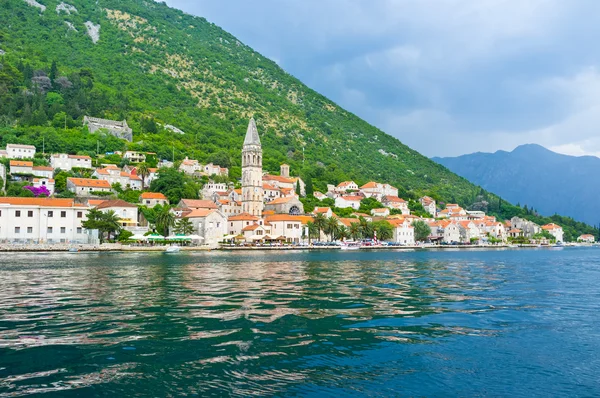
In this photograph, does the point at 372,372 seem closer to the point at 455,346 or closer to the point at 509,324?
the point at 455,346

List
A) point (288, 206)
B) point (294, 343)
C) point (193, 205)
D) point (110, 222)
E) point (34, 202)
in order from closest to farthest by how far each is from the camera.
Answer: point (294, 343)
point (34, 202)
point (110, 222)
point (193, 205)
point (288, 206)

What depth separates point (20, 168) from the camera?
3319 inches

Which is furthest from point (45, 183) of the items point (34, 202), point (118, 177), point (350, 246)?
point (350, 246)

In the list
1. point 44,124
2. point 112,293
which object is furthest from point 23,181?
point 112,293

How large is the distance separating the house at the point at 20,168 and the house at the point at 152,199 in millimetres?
19996

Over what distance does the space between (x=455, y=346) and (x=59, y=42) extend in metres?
203

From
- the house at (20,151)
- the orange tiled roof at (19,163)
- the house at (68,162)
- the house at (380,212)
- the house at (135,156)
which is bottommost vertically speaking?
the house at (380,212)

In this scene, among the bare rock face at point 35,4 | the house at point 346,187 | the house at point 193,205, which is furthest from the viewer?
the bare rock face at point 35,4

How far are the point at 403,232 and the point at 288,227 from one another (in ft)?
96.1

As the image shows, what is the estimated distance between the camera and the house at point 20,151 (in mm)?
93381

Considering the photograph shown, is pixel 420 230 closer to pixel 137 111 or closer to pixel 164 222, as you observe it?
pixel 164 222

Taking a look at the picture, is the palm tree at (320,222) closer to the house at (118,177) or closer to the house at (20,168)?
the house at (118,177)

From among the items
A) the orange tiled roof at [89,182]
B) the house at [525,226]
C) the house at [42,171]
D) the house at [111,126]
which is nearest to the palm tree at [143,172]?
the orange tiled roof at [89,182]

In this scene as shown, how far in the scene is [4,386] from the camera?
8.29m
